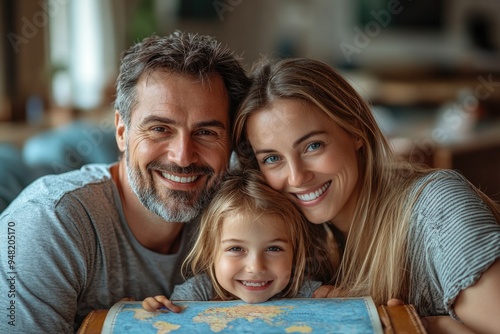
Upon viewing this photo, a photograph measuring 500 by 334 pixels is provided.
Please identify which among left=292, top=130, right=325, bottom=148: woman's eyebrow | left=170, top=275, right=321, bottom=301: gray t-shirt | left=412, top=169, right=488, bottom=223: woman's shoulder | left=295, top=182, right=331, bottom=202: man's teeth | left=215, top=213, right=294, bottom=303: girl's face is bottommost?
left=170, top=275, right=321, bottom=301: gray t-shirt

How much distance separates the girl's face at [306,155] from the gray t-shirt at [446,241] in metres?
0.21

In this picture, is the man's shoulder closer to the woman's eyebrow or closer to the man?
the man

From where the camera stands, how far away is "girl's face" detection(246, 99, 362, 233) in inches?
70.1

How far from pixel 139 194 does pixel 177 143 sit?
0.59ft

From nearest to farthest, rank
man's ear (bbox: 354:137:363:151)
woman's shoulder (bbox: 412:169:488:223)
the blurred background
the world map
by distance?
the world map
woman's shoulder (bbox: 412:169:488:223)
man's ear (bbox: 354:137:363:151)
the blurred background

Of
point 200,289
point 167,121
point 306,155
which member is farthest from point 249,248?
point 167,121

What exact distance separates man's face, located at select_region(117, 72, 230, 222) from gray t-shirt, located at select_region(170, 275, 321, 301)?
167mm

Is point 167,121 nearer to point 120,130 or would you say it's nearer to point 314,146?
point 120,130

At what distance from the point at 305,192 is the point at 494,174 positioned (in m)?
3.65

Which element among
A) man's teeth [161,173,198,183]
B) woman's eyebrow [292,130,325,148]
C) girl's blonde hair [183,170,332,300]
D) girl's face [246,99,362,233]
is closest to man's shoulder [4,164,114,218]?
man's teeth [161,173,198,183]

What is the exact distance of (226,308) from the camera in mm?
1565

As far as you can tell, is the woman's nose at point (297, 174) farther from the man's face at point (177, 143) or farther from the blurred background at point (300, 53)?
the blurred background at point (300, 53)

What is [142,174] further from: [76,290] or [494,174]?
[494,174]

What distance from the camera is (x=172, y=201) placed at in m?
1.84
